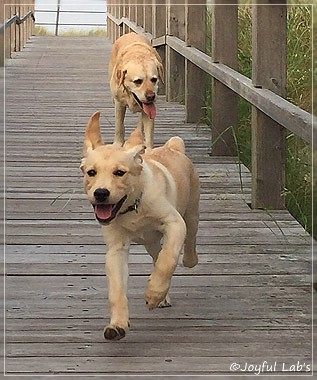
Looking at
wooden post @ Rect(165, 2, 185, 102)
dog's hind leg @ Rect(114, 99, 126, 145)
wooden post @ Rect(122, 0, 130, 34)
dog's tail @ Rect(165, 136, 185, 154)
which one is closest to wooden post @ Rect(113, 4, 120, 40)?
wooden post @ Rect(122, 0, 130, 34)

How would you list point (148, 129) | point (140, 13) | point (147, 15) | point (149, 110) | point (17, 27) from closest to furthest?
point (149, 110), point (148, 129), point (147, 15), point (140, 13), point (17, 27)

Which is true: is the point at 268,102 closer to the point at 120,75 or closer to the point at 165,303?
the point at 165,303

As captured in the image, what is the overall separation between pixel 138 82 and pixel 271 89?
1.39 m

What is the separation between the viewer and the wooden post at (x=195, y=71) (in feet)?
26.1

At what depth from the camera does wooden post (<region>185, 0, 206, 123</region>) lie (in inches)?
313

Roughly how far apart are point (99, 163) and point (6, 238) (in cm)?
163

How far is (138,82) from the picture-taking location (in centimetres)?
626

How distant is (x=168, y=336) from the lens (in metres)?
3.29

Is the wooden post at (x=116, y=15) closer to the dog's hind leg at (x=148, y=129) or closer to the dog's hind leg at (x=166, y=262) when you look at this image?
the dog's hind leg at (x=148, y=129)

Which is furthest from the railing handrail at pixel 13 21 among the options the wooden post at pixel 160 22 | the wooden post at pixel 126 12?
the wooden post at pixel 126 12

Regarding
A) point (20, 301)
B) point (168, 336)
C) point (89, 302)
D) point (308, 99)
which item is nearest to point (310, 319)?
point (168, 336)

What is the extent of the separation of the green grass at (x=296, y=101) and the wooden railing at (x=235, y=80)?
12 centimetres

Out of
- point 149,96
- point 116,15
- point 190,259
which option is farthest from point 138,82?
point 116,15

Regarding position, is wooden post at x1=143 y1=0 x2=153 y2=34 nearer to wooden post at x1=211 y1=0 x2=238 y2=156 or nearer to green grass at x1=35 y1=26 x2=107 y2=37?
wooden post at x1=211 y1=0 x2=238 y2=156
